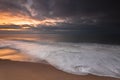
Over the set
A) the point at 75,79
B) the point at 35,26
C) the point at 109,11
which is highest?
the point at 109,11

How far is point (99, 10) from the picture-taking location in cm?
962

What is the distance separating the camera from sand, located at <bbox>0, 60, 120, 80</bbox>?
3.44 m

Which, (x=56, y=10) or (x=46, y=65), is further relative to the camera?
(x=56, y=10)

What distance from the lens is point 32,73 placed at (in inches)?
145

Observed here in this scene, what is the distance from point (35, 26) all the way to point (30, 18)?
0.83 metres

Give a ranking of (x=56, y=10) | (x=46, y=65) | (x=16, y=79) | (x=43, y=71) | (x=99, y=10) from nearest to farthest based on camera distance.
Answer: (x=16, y=79)
(x=43, y=71)
(x=46, y=65)
(x=56, y=10)
(x=99, y=10)

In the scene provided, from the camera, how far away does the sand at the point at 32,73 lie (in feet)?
11.3

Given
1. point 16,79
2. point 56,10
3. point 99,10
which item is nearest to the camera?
point 16,79

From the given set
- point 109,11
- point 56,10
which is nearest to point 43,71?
point 56,10

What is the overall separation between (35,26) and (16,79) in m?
6.65

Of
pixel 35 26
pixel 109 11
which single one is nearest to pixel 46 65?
pixel 35 26

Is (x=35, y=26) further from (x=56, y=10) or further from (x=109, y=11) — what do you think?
(x=109, y=11)

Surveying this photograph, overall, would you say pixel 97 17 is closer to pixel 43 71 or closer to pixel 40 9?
pixel 40 9

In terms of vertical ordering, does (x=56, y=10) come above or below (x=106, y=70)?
above
